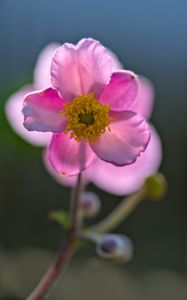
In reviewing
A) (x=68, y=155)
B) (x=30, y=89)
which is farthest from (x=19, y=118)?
(x=68, y=155)

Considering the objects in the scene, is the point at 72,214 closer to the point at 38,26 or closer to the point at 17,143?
the point at 17,143

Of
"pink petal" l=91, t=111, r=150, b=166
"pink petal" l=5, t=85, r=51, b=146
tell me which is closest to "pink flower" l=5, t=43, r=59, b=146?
"pink petal" l=5, t=85, r=51, b=146

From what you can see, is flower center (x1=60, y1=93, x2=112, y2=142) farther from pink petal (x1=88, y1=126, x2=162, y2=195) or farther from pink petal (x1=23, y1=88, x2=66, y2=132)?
pink petal (x1=88, y1=126, x2=162, y2=195)

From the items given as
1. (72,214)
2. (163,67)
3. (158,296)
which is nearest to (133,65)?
(163,67)

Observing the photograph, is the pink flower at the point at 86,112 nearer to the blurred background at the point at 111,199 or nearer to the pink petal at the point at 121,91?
the pink petal at the point at 121,91

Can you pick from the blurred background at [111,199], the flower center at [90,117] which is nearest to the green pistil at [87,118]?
the flower center at [90,117]
